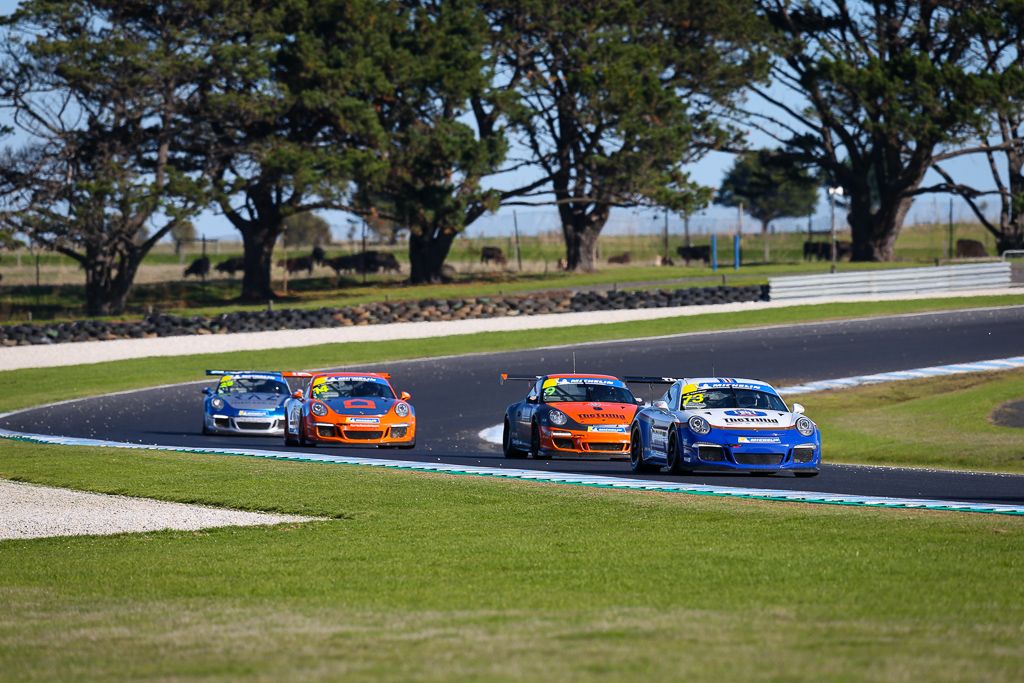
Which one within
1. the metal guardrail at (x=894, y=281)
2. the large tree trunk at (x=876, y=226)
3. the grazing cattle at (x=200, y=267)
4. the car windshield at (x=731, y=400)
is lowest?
the car windshield at (x=731, y=400)

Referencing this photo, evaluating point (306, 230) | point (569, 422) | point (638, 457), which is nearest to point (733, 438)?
point (638, 457)

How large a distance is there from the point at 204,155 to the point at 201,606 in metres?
47.1

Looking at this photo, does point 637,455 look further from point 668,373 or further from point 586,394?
point 668,373

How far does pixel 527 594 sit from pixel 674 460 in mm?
7821

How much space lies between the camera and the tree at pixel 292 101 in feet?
171

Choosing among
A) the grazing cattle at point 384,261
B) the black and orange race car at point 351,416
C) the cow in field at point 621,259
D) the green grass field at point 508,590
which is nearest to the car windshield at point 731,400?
the green grass field at point 508,590

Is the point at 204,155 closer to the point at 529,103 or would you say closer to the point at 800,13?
the point at 529,103

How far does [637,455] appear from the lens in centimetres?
1773

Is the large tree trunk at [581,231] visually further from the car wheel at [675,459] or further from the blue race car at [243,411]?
the car wheel at [675,459]

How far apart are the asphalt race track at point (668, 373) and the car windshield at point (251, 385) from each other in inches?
42.0

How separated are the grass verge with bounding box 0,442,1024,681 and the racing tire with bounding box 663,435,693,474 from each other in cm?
216

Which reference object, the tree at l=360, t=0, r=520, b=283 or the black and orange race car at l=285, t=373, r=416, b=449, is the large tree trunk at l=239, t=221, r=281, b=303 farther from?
the black and orange race car at l=285, t=373, r=416, b=449

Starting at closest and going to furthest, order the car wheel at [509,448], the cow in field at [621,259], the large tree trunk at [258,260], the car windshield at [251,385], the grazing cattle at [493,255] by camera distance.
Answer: the car wheel at [509,448], the car windshield at [251,385], the large tree trunk at [258,260], the grazing cattle at [493,255], the cow in field at [621,259]

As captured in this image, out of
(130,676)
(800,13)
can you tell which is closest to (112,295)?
(800,13)
